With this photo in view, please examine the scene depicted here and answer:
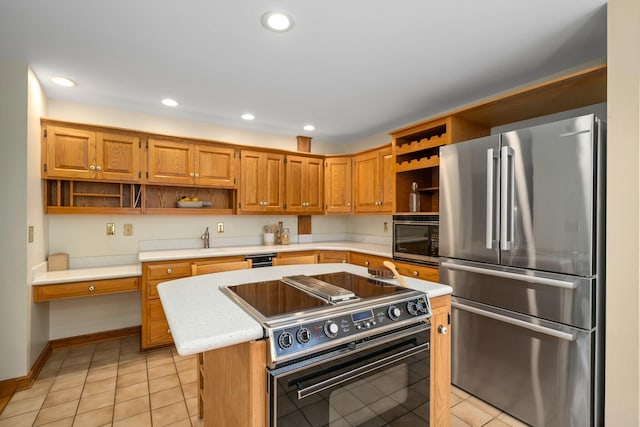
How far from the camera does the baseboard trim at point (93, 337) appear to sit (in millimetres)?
3051

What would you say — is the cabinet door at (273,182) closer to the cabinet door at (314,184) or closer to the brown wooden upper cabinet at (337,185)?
the cabinet door at (314,184)

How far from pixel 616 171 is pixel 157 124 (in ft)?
12.9

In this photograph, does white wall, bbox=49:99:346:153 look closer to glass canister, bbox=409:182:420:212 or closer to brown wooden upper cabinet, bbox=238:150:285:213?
brown wooden upper cabinet, bbox=238:150:285:213

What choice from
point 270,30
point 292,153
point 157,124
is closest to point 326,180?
point 292,153

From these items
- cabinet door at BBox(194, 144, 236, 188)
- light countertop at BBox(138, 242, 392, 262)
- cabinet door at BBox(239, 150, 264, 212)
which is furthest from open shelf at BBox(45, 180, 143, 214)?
cabinet door at BBox(239, 150, 264, 212)

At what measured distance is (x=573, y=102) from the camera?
7.66 feet

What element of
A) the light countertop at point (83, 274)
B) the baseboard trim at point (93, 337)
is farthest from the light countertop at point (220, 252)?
the baseboard trim at point (93, 337)

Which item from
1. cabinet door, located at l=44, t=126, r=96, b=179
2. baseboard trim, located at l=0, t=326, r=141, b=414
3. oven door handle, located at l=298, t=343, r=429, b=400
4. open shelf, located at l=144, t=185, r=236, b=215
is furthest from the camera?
open shelf, located at l=144, t=185, r=236, b=215

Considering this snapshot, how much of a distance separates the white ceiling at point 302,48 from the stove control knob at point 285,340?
1682 mm

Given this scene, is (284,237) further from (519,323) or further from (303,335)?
(303,335)

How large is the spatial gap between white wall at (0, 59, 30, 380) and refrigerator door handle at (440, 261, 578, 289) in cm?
324

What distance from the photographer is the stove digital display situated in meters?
1.28

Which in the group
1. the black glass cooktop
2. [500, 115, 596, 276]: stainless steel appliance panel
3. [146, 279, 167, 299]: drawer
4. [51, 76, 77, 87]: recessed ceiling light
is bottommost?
[146, 279, 167, 299]: drawer

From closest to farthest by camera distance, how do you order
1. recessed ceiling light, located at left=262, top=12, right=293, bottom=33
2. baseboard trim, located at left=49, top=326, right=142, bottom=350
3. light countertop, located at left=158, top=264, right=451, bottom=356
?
light countertop, located at left=158, top=264, right=451, bottom=356, recessed ceiling light, located at left=262, top=12, right=293, bottom=33, baseboard trim, located at left=49, top=326, right=142, bottom=350
